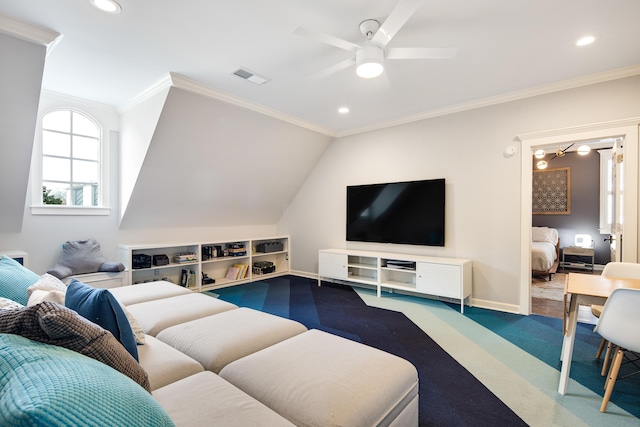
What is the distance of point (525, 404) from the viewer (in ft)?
6.34

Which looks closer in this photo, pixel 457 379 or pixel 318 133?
pixel 457 379

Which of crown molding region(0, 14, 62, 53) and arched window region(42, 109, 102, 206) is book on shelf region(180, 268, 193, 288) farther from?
crown molding region(0, 14, 62, 53)

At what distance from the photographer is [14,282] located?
174cm

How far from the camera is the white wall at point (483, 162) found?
330 cm

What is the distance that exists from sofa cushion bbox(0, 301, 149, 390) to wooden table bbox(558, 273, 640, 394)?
2.37 meters

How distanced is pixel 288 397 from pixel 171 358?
2.11 feet

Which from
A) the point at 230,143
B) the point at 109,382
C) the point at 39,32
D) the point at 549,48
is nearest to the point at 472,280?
the point at 549,48

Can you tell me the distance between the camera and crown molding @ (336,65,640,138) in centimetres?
308

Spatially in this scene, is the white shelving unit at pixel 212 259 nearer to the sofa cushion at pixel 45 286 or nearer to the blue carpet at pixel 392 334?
the blue carpet at pixel 392 334

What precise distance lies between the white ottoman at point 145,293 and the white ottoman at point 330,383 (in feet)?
4.55

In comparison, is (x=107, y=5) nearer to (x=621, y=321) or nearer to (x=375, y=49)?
(x=375, y=49)

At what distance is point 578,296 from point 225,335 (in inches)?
84.1

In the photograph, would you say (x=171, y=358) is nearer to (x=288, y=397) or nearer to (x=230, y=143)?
(x=288, y=397)

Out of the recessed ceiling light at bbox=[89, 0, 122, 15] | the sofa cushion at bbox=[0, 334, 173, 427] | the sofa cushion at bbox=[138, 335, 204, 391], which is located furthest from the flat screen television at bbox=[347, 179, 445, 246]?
the sofa cushion at bbox=[0, 334, 173, 427]
